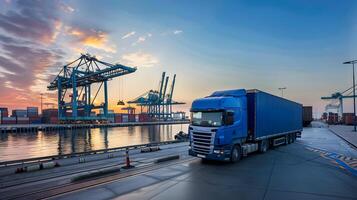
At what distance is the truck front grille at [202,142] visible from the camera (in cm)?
1269

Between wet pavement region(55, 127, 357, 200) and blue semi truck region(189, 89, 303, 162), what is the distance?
101 centimetres

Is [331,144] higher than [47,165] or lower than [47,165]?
lower

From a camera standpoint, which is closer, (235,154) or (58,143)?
(235,154)

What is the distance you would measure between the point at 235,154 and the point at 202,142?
7.20ft

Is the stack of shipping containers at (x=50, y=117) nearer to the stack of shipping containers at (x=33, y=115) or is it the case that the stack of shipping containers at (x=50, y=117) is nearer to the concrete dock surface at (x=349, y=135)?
the stack of shipping containers at (x=33, y=115)

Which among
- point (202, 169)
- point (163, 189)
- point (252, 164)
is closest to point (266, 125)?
point (252, 164)

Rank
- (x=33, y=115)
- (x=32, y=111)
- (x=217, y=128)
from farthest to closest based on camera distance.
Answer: (x=32, y=111)
(x=33, y=115)
(x=217, y=128)

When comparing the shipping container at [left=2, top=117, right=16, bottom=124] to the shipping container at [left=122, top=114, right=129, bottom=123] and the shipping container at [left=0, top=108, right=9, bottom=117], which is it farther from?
the shipping container at [left=122, top=114, right=129, bottom=123]

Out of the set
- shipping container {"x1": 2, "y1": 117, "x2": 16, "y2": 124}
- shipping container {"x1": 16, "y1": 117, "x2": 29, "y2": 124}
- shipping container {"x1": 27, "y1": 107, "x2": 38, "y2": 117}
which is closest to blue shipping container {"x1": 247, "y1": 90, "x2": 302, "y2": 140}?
shipping container {"x1": 16, "y1": 117, "x2": 29, "y2": 124}

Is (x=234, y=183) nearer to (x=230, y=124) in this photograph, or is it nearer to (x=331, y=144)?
(x=230, y=124)

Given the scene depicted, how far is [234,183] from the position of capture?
923 cm

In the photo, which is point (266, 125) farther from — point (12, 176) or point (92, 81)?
point (92, 81)

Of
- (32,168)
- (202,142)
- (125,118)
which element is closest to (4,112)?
(125,118)

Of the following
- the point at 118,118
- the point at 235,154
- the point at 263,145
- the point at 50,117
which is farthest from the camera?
the point at 118,118
